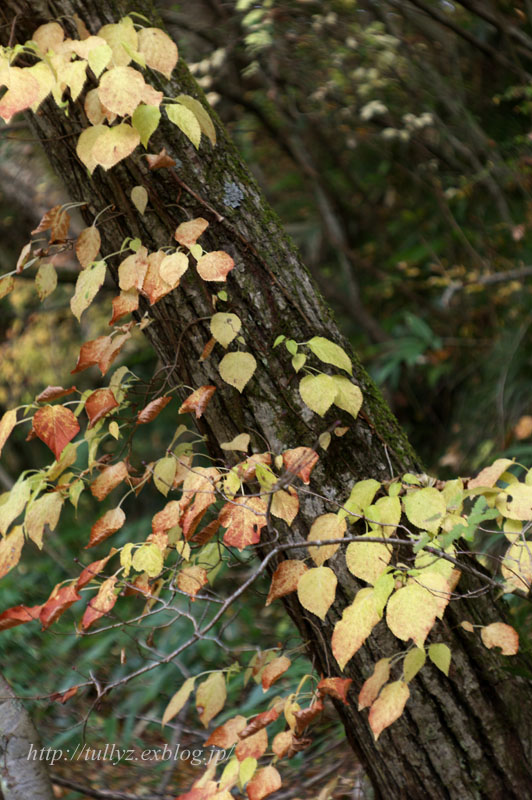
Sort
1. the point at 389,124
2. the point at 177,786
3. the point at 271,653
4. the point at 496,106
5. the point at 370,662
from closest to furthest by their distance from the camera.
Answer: the point at 370,662
the point at 271,653
the point at 177,786
the point at 496,106
the point at 389,124

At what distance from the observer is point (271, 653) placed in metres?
1.52

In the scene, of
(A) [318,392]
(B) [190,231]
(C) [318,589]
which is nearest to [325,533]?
(C) [318,589]

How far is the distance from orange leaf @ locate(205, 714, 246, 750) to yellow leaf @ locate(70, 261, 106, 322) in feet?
2.78

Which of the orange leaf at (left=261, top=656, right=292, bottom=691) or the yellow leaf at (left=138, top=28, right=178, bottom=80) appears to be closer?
the yellow leaf at (left=138, top=28, right=178, bottom=80)

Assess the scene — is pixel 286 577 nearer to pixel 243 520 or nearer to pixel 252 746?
pixel 243 520

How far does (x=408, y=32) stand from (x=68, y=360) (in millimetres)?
2930

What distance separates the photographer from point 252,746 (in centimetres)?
124

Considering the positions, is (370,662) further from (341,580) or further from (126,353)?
(126,353)

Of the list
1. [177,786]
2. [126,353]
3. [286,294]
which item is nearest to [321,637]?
[286,294]

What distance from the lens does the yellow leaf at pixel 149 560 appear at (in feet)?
3.98

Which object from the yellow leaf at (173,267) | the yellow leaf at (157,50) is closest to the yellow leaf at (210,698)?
the yellow leaf at (173,267)

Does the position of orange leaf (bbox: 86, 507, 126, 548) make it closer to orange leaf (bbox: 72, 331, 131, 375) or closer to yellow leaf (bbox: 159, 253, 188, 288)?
orange leaf (bbox: 72, 331, 131, 375)

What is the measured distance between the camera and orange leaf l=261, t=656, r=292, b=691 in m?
1.33

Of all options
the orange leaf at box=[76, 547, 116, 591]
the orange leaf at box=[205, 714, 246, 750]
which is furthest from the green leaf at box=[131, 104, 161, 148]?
the orange leaf at box=[205, 714, 246, 750]
